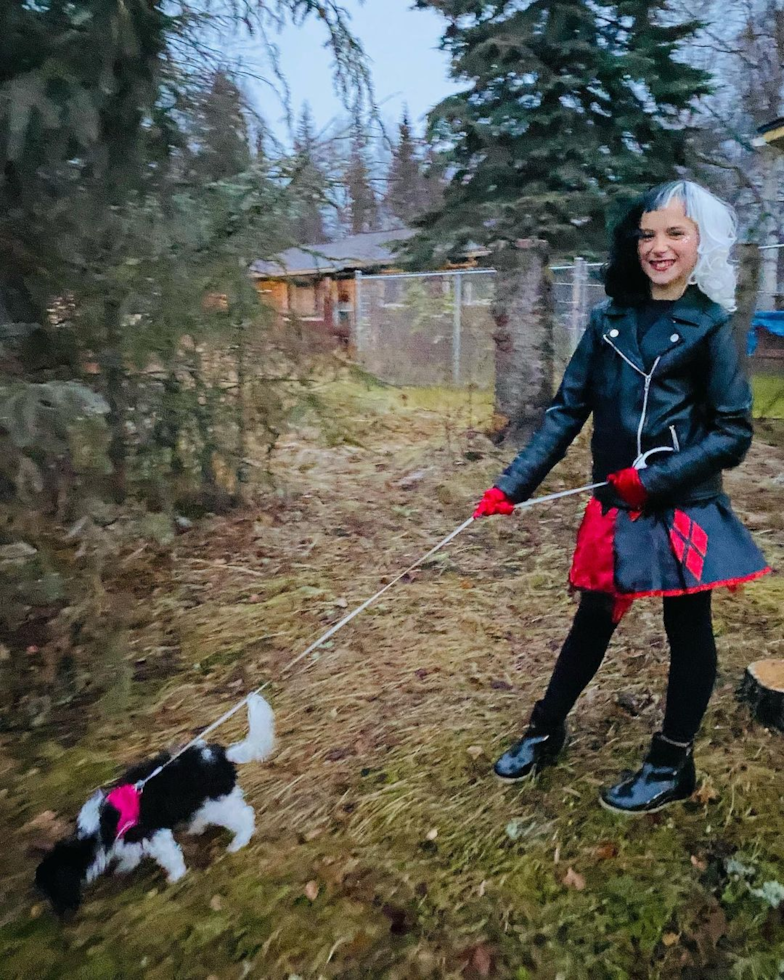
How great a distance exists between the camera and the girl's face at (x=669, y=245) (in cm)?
198

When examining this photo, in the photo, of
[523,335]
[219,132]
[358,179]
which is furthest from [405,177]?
[219,132]

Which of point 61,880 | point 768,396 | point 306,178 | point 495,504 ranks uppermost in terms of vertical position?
point 306,178

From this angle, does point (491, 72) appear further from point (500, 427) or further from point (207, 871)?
point (207, 871)

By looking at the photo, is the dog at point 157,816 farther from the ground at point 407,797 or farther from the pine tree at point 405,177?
the pine tree at point 405,177

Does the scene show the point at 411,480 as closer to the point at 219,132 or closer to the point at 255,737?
the point at 219,132

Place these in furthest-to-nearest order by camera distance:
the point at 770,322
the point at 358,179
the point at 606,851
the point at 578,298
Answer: the point at 578,298 < the point at 770,322 < the point at 358,179 < the point at 606,851

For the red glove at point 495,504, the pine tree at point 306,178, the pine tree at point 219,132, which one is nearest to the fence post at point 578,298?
the pine tree at point 306,178

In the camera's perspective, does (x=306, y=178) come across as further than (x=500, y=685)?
Yes

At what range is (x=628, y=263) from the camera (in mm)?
2139

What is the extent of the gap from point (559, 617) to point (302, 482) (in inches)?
122

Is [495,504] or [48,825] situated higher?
[495,504]

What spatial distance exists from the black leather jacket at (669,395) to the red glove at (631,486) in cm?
2

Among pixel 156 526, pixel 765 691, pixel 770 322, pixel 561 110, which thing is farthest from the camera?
pixel 770 322

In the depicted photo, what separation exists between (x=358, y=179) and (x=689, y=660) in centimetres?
374
